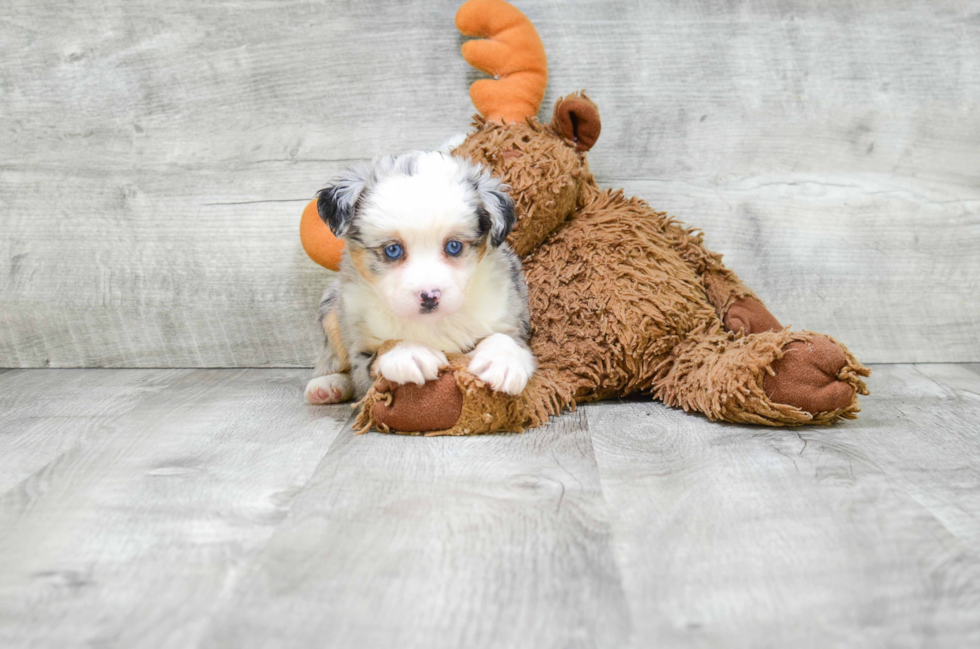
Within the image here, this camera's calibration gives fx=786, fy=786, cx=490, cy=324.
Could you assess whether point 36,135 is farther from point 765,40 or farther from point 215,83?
point 765,40

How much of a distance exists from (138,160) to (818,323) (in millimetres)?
2602

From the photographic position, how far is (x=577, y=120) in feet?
8.09

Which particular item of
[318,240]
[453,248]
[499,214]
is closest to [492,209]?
[499,214]

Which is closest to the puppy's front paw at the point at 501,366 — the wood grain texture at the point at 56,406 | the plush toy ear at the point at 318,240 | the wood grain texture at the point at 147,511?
the wood grain texture at the point at 147,511

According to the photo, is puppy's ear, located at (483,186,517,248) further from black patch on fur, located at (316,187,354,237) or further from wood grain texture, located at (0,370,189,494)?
wood grain texture, located at (0,370,189,494)

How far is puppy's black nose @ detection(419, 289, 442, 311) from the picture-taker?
1.88 metres

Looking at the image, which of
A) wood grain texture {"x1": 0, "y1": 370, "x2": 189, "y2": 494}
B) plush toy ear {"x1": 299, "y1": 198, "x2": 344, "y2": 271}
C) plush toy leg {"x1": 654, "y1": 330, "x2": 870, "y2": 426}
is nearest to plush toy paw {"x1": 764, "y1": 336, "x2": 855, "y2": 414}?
plush toy leg {"x1": 654, "y1": 330, "x2": 870, "y2": 426}

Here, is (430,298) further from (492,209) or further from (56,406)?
(56,406)

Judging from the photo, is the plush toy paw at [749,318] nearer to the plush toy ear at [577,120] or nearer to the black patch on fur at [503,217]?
the plush toy ear at [577,120]

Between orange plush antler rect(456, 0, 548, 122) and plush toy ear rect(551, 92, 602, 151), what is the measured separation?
142 mm

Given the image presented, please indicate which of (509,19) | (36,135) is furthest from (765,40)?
(36,135)

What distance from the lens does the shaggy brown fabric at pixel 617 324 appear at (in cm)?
199

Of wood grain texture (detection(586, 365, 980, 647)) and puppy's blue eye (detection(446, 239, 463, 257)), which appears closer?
wood grain texture (detection(586, 365, 980, 647))

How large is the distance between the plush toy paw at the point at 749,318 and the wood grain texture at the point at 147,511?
1.21 metres
